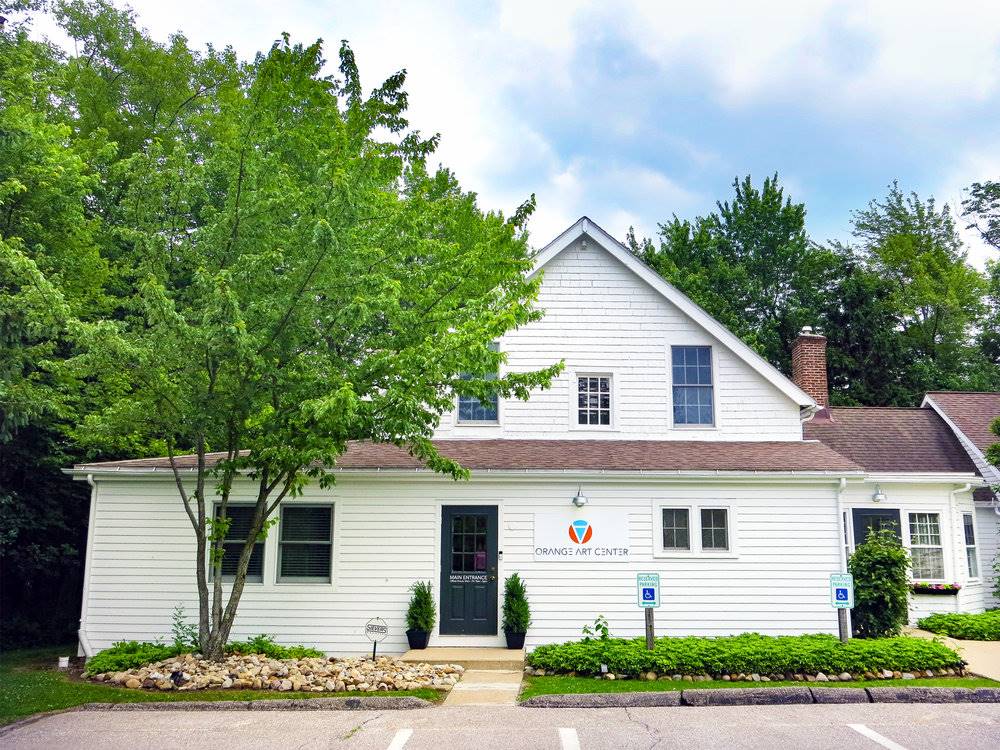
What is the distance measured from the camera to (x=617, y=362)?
48.5 feet

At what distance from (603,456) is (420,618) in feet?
13.5

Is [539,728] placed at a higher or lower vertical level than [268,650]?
lower

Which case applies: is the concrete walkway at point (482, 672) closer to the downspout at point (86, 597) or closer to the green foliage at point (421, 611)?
the green foliage at point (421, 611)

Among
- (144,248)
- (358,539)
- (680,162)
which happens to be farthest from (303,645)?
(680,162)

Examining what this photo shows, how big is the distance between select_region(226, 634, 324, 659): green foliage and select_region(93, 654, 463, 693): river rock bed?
0.51 m

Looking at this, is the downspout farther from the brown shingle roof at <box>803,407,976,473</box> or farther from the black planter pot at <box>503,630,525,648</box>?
the brown shingle roof at <box>803,407,976,473</box>

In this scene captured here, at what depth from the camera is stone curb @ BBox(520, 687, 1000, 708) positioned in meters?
9.02

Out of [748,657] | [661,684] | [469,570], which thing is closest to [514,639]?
[469,570]

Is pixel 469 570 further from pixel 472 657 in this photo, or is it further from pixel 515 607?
pixel 472 657

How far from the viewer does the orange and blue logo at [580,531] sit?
42.0 feet

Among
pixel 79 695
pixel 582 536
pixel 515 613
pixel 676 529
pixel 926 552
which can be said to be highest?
pixel 676 529

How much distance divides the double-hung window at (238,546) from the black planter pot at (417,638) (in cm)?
269

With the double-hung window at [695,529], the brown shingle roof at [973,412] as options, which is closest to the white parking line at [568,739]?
the double-hung window at [695,529]

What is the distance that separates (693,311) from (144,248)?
9615 millimetres
